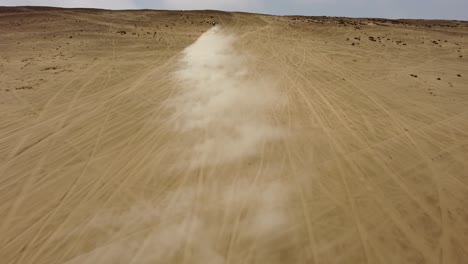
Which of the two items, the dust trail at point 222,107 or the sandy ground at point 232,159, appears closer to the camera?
the sandy ground at point 232,159

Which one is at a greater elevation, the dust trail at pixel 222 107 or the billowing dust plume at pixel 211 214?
the dust trail at pixel 222 107

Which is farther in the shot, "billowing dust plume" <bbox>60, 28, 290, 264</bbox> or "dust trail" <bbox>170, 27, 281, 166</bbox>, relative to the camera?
"dust trail" <bbox>170, 27, 281, 166</bbox>

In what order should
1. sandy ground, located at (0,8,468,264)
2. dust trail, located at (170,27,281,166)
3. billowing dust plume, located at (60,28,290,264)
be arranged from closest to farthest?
billowing dust plume, located at (60,28,290,264)
sandy ground, located at (0,8,468,264)
dust trail, located at (170,27,281,166)

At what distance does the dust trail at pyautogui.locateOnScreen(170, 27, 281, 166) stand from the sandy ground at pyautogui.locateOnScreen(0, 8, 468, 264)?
0.05m

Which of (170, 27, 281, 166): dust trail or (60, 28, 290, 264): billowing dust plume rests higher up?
(170, 27, 281, 166): dust trail

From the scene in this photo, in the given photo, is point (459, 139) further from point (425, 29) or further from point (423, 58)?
point (425, 29)

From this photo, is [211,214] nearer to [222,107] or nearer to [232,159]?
[232,159]

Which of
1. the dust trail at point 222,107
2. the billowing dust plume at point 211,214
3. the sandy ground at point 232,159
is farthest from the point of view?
the dust trail at point 222,107

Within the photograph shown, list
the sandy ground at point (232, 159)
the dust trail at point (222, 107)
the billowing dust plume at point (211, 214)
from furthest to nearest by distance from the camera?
the dust trail at point (222, 107) → the sandy ground at point (232, 159) → the billowing dust plume at point (211, 214)

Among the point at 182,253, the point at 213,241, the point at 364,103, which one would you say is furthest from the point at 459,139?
the point at 182,253

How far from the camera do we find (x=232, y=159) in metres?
6.05

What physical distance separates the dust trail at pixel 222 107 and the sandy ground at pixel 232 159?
0.18 feet

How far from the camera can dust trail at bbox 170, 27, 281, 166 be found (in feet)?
21.2

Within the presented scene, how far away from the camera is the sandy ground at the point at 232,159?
14.2 ft
